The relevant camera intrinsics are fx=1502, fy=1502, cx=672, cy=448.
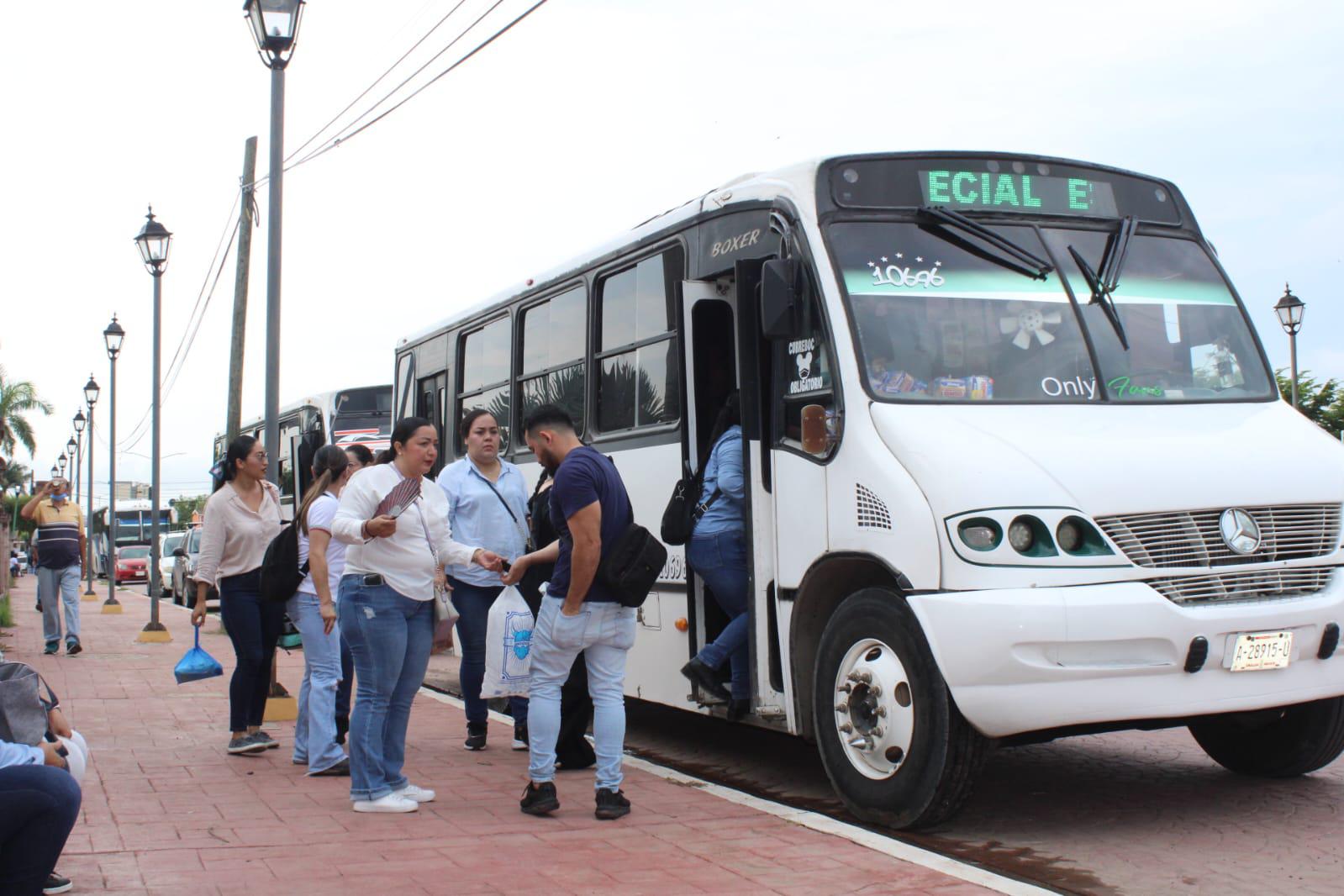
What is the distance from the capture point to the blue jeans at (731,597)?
284 inches

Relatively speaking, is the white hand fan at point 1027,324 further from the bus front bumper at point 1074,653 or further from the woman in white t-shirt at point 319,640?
the woman in white t-shirt at point 319,640

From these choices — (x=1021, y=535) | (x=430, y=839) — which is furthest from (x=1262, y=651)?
(x=430, y=839)

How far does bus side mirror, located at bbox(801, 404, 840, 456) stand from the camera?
648 centimetres

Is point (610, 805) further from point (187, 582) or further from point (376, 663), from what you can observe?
point (187, 582)

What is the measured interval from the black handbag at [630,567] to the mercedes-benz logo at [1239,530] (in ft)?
7.39

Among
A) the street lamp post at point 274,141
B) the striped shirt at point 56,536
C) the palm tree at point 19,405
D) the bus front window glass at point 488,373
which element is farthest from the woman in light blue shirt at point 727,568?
the palm tree at point 19,405

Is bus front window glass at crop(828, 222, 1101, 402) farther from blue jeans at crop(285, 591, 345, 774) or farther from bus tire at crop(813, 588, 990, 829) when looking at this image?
blue jeans at crop(285, 591, 345, 774)

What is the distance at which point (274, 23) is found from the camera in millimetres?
11070

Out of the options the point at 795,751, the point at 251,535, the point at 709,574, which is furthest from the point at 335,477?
the point at 795,751

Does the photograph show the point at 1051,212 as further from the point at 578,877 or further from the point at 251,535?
the point at 251,535

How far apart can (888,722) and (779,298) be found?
6.20ft

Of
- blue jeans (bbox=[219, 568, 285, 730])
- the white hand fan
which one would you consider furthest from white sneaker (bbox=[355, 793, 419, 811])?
the white hand fan

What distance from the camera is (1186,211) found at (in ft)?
24.4

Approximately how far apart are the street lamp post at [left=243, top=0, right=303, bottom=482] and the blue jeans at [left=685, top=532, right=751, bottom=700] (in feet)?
15.7
